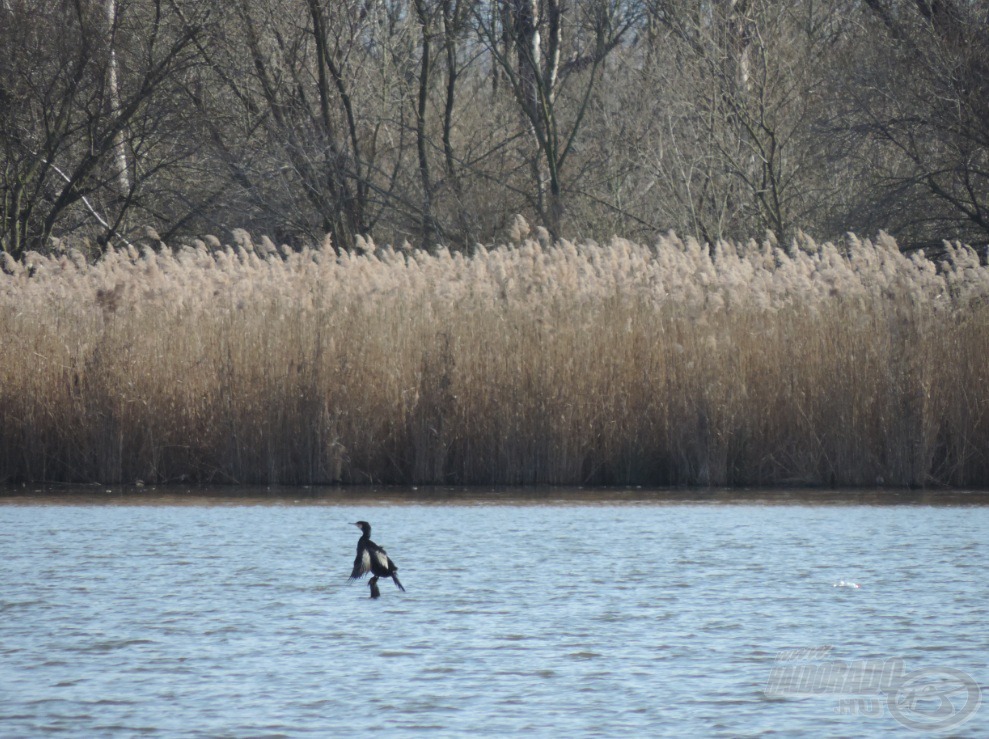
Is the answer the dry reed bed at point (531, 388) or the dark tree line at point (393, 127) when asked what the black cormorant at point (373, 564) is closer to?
the dry reed bed at point (531, 388)

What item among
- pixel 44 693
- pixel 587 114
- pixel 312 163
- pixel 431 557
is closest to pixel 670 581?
pixel 431 557

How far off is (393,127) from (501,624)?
54.3 ft

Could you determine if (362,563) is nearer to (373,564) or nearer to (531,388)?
(373,564)

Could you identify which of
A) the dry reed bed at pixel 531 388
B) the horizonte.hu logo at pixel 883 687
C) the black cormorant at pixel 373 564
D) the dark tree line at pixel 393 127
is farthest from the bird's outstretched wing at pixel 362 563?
the dark tree line at pixel 393 127

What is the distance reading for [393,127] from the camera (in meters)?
21.1

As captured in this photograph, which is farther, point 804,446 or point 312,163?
point 312,163

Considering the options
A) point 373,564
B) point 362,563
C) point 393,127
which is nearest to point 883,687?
point 373,564

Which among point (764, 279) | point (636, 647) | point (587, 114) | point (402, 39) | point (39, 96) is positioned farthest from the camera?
point (587, 114)

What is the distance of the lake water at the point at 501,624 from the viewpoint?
13.2 ft

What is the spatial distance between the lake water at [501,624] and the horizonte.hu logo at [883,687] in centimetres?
1

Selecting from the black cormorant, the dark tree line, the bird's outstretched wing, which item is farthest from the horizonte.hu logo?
Result: the dark tree line

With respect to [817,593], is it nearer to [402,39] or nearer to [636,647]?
[636,647]

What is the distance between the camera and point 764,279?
34.4 ft

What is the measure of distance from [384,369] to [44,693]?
578cm
